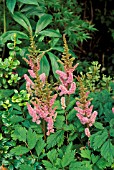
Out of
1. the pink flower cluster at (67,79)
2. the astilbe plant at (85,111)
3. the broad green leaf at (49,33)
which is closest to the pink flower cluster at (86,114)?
the astilbe plant at (85,111)

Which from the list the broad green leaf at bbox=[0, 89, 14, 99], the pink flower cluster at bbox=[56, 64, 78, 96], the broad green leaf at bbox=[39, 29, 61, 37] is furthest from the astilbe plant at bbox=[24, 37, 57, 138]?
the broad green leaf at bbox=[39, 29, 61, 37]

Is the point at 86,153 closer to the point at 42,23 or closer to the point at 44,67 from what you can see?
the point at 44,67

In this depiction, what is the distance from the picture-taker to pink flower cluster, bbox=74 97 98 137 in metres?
2.25

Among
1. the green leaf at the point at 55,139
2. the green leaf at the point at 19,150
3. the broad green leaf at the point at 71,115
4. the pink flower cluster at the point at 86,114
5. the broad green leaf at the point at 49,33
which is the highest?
the broad green leaf at the point at 49,33

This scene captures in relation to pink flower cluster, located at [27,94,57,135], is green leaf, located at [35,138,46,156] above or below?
below

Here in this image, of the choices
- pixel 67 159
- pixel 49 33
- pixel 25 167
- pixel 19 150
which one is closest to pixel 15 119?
pixel 19 150

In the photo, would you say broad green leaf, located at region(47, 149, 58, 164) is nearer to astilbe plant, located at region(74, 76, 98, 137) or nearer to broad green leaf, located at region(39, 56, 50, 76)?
astilbe plant, located at region(74, 76, 98, 137)

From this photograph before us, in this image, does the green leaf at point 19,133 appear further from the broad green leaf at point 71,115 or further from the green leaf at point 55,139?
the broad green leaf at point 71,115

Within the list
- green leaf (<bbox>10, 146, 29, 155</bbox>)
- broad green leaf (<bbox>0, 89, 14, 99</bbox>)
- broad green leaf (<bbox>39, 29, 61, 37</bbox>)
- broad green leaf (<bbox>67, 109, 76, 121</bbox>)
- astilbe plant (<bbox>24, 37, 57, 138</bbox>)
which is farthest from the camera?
broad green leaf (<bbox>39, 29, 61, 37</bbox>)

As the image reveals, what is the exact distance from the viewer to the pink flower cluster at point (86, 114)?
7.39ft

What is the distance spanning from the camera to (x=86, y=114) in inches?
90.2

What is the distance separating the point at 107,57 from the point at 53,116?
109 inches

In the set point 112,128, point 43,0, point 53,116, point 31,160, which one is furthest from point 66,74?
point 43,0

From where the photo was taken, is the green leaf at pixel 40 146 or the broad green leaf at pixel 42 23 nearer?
the green leaf at pixel 40 146
